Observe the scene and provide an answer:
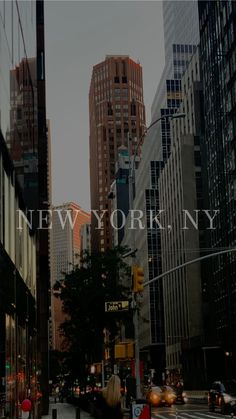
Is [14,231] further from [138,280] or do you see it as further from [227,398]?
[227,398]

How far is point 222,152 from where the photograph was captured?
344 ft

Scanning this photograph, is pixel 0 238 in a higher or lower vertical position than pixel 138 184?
lower

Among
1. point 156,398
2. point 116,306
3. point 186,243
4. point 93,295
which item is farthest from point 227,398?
point 186,243

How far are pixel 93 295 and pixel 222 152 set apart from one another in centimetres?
5729

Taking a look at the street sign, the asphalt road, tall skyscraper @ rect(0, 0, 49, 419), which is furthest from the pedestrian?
the asphalt road

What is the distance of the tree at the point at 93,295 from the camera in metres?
52.6

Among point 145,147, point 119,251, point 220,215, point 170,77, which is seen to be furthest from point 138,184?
point 119,251

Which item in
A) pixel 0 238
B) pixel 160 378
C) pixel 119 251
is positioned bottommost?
pixel 160 378

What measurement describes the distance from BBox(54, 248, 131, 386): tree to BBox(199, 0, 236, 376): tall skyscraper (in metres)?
42.0

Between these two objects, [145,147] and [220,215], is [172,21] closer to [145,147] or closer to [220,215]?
[145,147]

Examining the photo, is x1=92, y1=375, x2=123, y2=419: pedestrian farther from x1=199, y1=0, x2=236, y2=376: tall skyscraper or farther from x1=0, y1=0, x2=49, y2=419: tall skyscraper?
x1=199, y1=0, x2=236, y2=376: tall skyscraper

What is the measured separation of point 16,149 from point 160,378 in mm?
132869

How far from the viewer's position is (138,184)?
6934 inches

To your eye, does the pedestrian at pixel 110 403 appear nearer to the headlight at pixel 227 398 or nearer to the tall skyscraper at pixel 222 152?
the headlight at pixel 227 398
